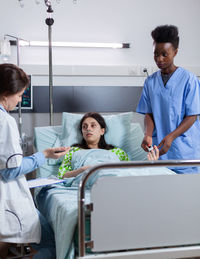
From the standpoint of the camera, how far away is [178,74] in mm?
2693

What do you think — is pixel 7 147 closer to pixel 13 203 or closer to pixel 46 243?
pixel 13 203

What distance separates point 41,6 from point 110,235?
111 inches

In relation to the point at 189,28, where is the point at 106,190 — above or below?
below

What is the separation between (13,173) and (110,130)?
157 cm

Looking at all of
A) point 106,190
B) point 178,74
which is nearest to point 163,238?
point 106,190

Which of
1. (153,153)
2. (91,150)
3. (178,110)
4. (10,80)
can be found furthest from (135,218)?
(91,150)

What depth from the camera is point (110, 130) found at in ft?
10.9

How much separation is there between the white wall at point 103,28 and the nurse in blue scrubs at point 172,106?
4.07 ft

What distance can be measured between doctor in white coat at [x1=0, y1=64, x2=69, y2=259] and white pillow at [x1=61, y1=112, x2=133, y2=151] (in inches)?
50.3

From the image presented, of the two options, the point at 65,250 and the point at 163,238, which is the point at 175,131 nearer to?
the point at 163,238

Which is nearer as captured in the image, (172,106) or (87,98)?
(172,106)

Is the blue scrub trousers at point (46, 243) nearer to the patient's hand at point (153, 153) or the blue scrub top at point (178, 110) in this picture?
the patient's hand at point (153, 153)

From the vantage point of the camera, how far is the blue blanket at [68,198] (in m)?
1.82

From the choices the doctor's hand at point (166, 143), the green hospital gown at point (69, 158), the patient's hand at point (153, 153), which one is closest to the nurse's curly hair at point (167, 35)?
the doctor's hand at point (166, 143)
